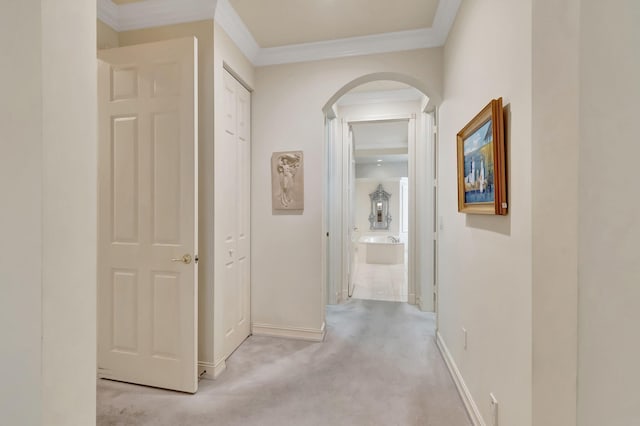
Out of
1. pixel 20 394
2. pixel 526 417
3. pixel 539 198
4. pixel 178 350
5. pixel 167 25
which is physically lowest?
pixel 178 350

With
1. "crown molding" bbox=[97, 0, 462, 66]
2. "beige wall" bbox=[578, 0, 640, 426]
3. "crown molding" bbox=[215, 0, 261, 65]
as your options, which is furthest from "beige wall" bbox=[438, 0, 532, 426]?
"crown molding" bbox=[215, 0, 261, 65]

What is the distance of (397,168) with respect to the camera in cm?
913

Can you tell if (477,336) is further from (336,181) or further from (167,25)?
(167,25)

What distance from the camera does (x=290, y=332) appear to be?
2.85m

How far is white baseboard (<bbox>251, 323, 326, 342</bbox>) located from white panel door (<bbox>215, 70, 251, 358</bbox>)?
0.34ft

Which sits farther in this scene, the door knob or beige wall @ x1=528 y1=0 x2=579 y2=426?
the door knob

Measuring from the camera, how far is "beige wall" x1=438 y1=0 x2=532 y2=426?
45.9 inches

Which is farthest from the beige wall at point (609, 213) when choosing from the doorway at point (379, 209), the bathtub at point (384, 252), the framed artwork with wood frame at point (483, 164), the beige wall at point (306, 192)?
the bathtub at point (384, 252)

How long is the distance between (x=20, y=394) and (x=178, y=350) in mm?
1264

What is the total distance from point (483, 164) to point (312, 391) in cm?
184

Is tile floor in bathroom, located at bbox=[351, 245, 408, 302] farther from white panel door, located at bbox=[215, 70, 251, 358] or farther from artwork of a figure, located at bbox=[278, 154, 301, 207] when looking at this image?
artwork of a figure, located at bbox=[278, 154, 301, 207]

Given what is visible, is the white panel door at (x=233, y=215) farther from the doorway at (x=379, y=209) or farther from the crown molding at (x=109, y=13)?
the doorway at (x=379, y=209)

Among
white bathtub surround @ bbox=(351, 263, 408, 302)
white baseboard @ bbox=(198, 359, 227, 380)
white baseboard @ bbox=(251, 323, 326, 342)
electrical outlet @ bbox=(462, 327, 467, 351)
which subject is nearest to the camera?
electrical outlet @ bbox=(462, 327, 467, 351)

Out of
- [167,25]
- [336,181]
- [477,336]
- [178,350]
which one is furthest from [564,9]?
[336,181]
